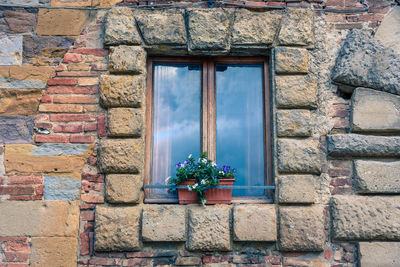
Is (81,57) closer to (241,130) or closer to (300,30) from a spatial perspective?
(241,130)

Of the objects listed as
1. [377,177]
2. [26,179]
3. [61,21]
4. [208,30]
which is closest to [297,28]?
[208,30]

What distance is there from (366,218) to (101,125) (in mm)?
2363

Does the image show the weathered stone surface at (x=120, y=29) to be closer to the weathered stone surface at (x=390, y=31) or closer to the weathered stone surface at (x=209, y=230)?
the weathered stone surface at (x=209, y=230)

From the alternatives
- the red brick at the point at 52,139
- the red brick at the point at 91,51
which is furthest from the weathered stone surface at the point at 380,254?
the red brick at the point at 91,51

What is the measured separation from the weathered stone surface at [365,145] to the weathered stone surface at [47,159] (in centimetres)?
212

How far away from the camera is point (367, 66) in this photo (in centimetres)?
346

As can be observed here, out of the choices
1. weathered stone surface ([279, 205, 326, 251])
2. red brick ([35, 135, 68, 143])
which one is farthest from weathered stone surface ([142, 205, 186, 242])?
red brick ([35, 135, 68, 143])

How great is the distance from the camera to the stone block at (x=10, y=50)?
3.55m

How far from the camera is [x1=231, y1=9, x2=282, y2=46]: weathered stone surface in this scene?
3520mm

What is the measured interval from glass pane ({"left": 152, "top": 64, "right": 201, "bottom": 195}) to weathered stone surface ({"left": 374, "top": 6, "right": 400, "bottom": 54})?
1704mm

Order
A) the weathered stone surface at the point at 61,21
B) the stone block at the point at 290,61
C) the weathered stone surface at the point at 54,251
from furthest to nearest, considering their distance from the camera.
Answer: the weathered stone surface at the point at 61,21
the stone block at the point at 290,61
the weathered stone surface at the point at 54,251

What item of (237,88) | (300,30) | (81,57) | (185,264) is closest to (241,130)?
(237,88)

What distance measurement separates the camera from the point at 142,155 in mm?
3375

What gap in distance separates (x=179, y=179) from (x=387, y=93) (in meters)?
1.97
